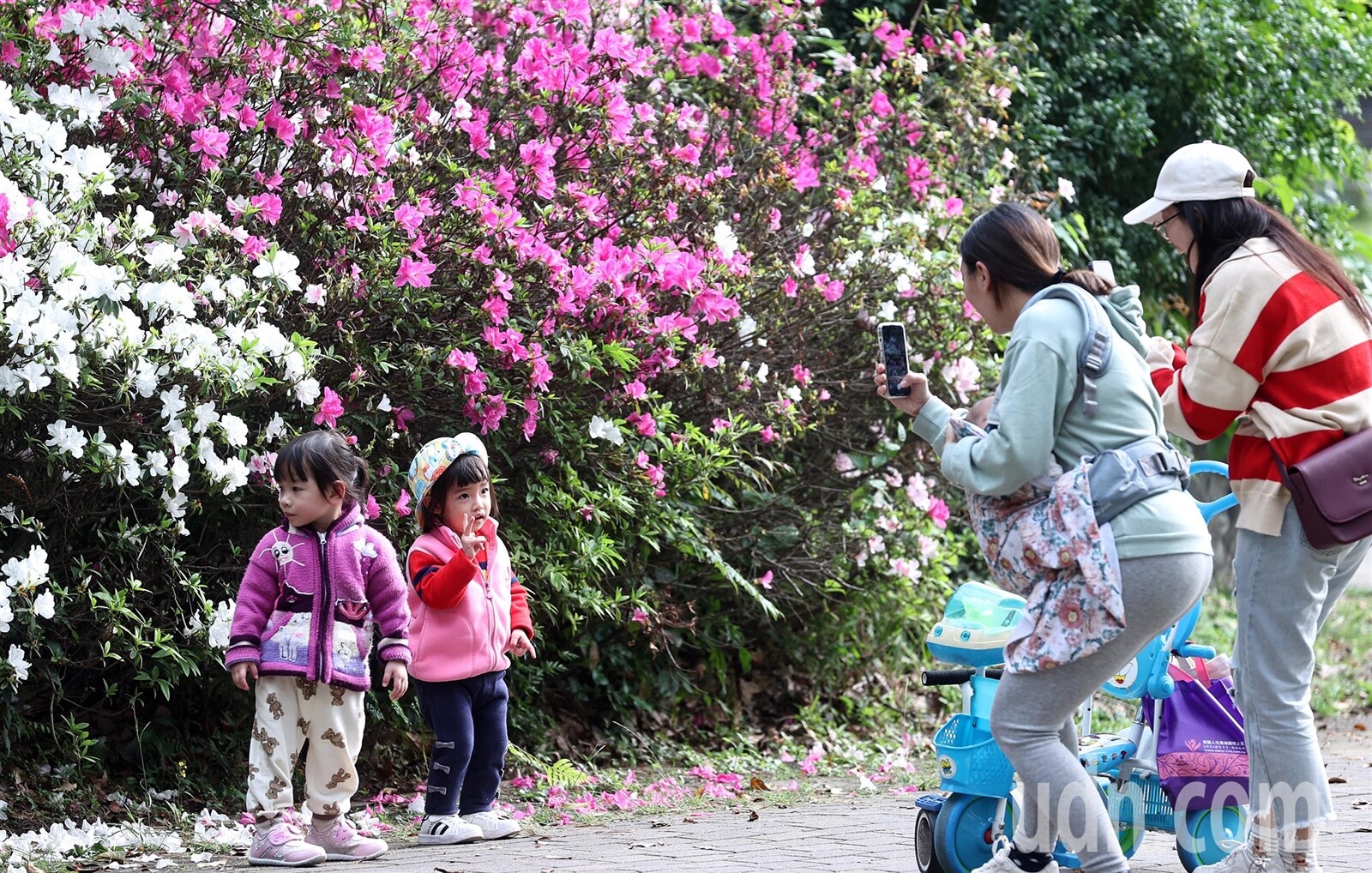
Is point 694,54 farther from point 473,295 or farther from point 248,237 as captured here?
point 248,237

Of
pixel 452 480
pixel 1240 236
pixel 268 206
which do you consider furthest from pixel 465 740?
pixel 1240 236

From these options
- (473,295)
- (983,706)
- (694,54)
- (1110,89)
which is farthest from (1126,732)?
(1110,89)

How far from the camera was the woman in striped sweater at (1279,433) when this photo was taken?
11.5 ft

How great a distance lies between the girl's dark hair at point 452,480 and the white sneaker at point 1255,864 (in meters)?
2.38

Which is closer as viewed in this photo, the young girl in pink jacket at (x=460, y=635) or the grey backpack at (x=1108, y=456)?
the grey backpack at (x=1108, y=456)

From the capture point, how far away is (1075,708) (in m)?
3.30

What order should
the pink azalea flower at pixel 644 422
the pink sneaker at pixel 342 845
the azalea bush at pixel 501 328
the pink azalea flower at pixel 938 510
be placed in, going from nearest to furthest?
the azalea bush at pixel 501 328 < the pink sneaker at pixel 342 845 < the pink azalea flower at pixel 644 422 < the pink azalea flower at pixel 938 510

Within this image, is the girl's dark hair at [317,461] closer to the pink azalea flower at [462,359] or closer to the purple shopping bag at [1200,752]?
the pink azalea flower at [462,359]

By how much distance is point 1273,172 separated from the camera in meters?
10.2

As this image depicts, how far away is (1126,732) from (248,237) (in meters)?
2.95

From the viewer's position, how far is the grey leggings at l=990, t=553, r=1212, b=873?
3188 mm

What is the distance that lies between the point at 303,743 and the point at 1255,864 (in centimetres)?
265

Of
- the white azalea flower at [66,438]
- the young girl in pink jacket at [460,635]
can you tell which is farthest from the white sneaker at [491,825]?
the white azalea flower at [66,438]

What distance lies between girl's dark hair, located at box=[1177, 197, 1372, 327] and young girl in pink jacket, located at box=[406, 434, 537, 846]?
224cm
